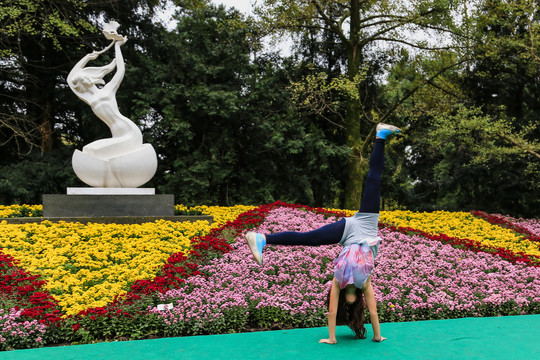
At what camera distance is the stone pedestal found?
28.6 feet

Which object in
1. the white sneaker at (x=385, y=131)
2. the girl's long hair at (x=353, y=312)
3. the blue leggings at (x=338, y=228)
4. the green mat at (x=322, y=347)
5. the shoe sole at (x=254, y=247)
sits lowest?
the green mat at (x=322, y=347)

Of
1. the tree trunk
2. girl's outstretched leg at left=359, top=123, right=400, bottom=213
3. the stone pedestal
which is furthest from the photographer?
the tree trunk

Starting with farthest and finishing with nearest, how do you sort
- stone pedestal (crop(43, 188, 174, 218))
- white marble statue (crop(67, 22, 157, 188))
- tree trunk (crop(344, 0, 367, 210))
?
1. tree trunk (crop(344, 0, 367, 210))
2. white marble statue (crop(67, 22, 157, 188))
3. stone pedestal (crop(43, 188, 174, 218))

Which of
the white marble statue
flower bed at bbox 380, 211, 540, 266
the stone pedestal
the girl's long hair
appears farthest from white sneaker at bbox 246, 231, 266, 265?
the white marble statue

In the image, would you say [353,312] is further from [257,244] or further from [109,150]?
[109,150]

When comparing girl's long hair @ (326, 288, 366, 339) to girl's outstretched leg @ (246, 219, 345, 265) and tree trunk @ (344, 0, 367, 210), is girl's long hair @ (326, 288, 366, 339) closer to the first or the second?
girl's outstretched leg @ (246, 219, 345, 265)

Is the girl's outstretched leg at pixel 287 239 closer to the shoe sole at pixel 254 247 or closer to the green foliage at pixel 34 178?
the shoe sole at pixel 254 247

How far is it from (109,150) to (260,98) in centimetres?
733

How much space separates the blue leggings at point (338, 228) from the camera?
12.1ft

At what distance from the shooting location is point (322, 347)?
12.6ft

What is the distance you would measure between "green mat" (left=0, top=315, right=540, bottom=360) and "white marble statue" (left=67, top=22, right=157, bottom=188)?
569 centimetres

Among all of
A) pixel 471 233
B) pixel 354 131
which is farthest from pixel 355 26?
pixel 471 233

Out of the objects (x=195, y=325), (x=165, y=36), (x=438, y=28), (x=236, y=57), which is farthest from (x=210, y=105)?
(x=195, y=325)

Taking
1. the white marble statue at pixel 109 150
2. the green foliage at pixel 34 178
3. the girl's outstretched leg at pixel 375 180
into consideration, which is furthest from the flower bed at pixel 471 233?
the green foliage at pixel 34 178
